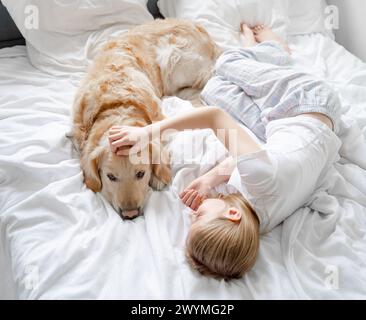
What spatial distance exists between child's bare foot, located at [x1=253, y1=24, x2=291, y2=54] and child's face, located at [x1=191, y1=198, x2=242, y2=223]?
1.34 metres

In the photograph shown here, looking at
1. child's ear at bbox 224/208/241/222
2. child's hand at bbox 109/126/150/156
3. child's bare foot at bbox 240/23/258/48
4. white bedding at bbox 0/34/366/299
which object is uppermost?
child's bare foot at bbox 240/23/258/48

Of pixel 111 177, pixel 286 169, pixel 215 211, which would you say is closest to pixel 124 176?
pixel 111 177

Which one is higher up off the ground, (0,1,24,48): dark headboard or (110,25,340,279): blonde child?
(0,1,24,48): dark headboard

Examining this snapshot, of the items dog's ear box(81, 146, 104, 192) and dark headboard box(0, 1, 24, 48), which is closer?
dog's ear box(81, 146, 104, 192)

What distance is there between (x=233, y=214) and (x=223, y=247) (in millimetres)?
122

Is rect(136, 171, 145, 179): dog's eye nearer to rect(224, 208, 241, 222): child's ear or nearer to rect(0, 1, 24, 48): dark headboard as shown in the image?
rect(224, 208, 241, 222): child's ear

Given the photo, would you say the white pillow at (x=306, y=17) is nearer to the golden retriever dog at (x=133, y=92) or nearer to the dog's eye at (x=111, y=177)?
the golden retriever dog at (x=133, y=92)

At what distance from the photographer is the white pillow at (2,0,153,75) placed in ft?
6.70

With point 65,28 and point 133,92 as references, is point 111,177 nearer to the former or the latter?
point 133,92

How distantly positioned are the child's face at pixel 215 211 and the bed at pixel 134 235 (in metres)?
0.09

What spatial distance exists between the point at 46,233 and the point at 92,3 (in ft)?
4.71

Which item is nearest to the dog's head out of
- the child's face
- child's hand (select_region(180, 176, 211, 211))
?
child's hand (select_region(180, 176, 211, 211))

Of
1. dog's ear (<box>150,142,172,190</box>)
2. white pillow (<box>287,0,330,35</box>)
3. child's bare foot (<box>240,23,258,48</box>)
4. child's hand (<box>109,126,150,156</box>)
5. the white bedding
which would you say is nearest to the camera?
the white bedding
